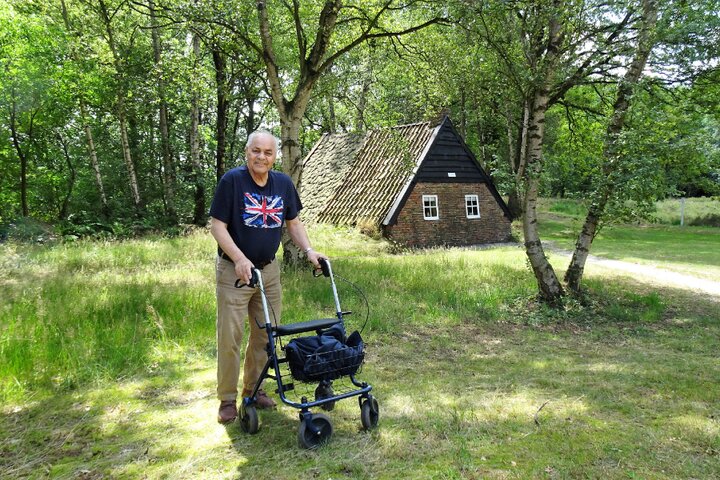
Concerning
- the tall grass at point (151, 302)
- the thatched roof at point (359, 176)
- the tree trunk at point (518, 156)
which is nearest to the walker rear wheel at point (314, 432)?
the tall grass at point (151, 302)

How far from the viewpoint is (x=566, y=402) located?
4.62 m

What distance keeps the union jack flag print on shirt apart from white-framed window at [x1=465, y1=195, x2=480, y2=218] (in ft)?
63.9

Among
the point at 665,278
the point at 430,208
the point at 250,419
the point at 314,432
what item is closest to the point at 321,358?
the point at 314,432

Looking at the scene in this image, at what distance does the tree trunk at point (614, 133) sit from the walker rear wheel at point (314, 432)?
7230 mm

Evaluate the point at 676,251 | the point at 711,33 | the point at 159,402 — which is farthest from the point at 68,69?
the point at 676,251

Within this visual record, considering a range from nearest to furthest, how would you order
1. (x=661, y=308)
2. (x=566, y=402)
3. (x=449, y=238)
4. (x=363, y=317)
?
(x=566, y=402), (x=363, y=317), (x=661, y=308), (x=449, y=238)

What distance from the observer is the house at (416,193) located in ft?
67.5

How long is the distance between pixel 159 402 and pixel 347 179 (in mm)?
18966

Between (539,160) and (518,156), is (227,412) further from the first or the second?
(518,156)

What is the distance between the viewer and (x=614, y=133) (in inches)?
355

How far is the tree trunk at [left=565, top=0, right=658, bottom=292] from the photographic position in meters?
8.86

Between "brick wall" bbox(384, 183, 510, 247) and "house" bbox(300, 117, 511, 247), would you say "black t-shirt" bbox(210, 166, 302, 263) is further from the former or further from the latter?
"brick wall" bbox(384, 183, 510, 247)

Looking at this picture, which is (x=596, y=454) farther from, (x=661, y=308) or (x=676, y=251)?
A: (x=676, y=251)

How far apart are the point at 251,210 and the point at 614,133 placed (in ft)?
24.3
